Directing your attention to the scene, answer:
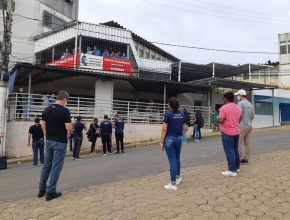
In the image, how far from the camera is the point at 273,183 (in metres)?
5.66

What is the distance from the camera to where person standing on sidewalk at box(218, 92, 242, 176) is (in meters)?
6.15

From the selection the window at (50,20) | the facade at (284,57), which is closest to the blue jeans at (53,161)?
the window at (50,20)

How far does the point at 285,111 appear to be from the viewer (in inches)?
1126

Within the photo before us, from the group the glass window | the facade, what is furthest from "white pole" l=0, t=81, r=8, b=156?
the glass window

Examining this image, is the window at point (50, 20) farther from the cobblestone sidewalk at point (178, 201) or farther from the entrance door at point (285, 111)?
the cobblestone sidewalk at point (178, 201)

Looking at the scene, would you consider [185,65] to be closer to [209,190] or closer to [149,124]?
[149,124]

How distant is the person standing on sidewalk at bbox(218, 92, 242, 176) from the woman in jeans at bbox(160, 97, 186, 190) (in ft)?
3.60

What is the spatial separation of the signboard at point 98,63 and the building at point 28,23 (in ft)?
15.2

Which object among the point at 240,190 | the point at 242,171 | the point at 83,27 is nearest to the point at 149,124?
the point at 83,27

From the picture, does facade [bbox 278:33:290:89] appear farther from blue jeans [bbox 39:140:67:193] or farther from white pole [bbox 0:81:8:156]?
blue jeans [bbox 39:140:67:193]

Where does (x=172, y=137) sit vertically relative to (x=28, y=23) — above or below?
below

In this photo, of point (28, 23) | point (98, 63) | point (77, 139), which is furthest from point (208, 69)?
point (77, 139)

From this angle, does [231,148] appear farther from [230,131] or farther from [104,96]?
[104,96]

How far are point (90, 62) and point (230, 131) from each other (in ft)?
44.5
